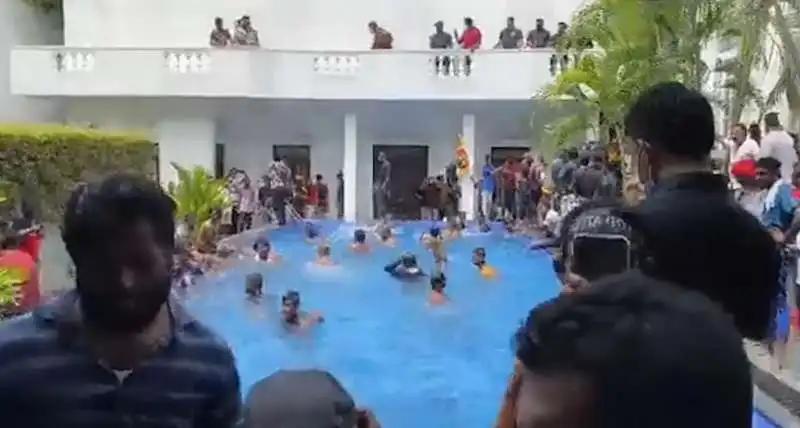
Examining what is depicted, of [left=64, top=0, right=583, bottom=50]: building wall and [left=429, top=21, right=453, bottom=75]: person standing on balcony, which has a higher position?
[left=64, top=0, right=583, bottom=50]: building wall

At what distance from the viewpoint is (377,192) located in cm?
2756

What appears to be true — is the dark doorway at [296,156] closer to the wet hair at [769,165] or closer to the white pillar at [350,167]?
the white pillar at [350,167]

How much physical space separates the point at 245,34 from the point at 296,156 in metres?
3.05

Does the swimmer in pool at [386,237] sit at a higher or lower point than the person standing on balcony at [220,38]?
lower

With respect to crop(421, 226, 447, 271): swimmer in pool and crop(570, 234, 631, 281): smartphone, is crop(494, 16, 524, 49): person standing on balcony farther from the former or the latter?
crop(570, 234, 631, 281): smartphone

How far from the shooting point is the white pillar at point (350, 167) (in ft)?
87.2

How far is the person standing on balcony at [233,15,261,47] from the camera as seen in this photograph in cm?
2653

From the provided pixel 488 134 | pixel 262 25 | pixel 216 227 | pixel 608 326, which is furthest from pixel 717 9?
pixel 262 25

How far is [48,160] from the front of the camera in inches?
557

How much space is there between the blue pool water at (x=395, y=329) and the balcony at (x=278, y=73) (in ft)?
22.1

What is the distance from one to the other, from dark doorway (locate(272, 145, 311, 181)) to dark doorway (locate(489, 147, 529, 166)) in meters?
4.21

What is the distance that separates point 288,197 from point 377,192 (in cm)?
353

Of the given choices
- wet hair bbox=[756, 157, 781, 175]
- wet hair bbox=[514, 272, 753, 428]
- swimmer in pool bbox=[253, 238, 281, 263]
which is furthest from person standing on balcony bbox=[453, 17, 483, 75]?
wet hair bbox=[514, 272, 753, 428]

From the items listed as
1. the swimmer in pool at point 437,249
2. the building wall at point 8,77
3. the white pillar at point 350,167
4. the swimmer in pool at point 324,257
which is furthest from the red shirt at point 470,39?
the swimmer in pool at point 437,249
